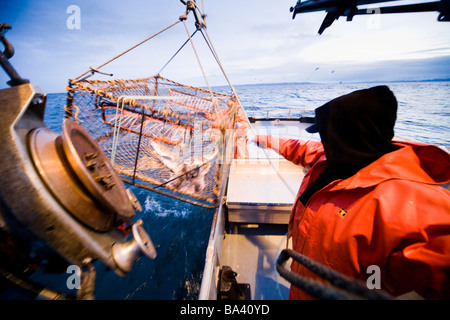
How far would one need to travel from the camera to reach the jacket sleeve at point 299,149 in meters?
2.06

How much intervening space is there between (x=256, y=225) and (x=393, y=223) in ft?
8.67

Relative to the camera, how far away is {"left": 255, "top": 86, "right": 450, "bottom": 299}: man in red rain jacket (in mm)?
895

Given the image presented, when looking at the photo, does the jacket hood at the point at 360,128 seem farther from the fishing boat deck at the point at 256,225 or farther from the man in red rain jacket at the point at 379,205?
the fishing boat deck at the point at 256,225

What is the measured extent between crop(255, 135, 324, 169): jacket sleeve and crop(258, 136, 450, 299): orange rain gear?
77cm

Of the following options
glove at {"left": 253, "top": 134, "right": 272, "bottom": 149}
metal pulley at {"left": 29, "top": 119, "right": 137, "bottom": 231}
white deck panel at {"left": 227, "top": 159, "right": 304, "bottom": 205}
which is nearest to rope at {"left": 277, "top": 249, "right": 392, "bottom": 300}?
metal pulley at {"left": 29, "top": 119, "right": 137, "bottom": 231}

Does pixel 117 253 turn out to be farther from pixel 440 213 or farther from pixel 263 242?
pixel 263 242

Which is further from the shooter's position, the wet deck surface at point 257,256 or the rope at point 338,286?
the wet deck surface at point 257,256

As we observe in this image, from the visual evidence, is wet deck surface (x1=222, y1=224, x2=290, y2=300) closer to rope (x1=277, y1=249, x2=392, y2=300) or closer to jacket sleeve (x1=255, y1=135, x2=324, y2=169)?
jacket sleeve (x1=255, y1=135, x2=324, y2=169)

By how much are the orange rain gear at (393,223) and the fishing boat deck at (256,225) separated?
4.68 ft

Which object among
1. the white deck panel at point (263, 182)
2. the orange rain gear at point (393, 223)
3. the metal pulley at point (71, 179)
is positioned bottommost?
the white deck panel at point (263, 182)

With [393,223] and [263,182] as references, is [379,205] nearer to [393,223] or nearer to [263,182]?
[393,223]

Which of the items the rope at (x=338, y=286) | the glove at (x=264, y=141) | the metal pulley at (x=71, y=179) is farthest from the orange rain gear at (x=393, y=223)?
the metal pulley at (x=71, y=179)

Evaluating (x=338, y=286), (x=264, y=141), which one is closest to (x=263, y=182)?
(x=264, y=141)
